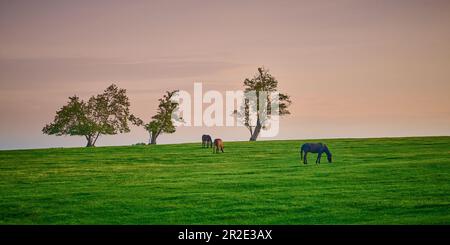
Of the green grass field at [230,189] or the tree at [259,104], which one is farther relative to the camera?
the tree at [259,104]

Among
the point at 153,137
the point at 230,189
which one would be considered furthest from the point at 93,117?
the point at 230,189

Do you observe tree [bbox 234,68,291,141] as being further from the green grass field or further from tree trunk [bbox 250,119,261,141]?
the green grass field

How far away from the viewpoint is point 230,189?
23.4 metres

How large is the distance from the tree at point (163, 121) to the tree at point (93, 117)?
2986 mm

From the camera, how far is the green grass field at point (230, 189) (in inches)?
715

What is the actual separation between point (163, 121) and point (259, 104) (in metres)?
11.8

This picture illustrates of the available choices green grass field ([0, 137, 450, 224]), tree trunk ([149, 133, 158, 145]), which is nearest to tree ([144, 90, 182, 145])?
tree trunk ([149, 133, 158, 145])

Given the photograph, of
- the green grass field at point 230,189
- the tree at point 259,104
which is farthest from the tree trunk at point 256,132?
the green grass field at point 230,189

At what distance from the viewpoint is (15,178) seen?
2952cm

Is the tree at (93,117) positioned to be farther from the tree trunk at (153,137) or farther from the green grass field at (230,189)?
the green grass field at (230,189)

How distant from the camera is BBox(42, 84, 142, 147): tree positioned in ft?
206

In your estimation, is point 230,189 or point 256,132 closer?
point 230,189

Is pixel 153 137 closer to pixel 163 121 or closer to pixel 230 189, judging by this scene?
pixel 163 121
